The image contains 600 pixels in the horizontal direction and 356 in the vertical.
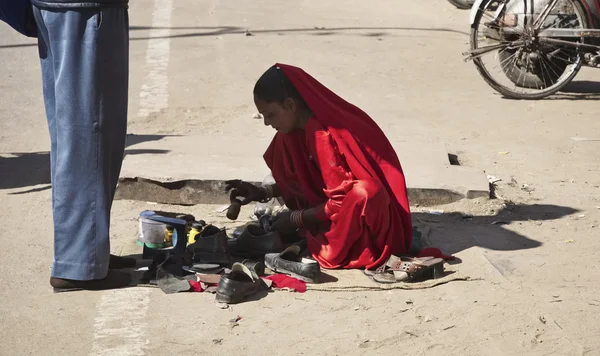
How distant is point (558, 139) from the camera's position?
7.41 m

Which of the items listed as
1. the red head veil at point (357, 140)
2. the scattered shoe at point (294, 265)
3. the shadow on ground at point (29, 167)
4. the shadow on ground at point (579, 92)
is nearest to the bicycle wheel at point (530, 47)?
the shadow on ground at point (579, 92)

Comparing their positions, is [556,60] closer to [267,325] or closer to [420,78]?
[420,78]

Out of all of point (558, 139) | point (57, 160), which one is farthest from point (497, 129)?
point (57, 160)

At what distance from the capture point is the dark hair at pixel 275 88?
4.72 m

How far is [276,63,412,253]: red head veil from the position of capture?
4727 mm

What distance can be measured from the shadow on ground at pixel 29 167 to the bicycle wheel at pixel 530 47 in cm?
331

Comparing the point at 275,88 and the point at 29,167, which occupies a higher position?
the point at 275,88

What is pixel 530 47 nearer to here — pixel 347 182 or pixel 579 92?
pixel 579 92

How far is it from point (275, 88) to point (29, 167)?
262 cm

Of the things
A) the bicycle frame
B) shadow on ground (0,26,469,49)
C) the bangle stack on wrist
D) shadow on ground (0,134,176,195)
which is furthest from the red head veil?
shadow on ground (0,26,469,49)

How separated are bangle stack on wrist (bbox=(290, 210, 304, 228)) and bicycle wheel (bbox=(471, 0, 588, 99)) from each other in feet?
13.6

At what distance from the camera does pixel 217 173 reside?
5992mm

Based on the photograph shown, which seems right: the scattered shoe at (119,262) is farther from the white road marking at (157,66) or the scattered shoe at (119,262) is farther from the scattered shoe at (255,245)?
the white road marking at (157,66)

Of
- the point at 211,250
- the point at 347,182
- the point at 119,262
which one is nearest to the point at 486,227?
the point at 347,182
